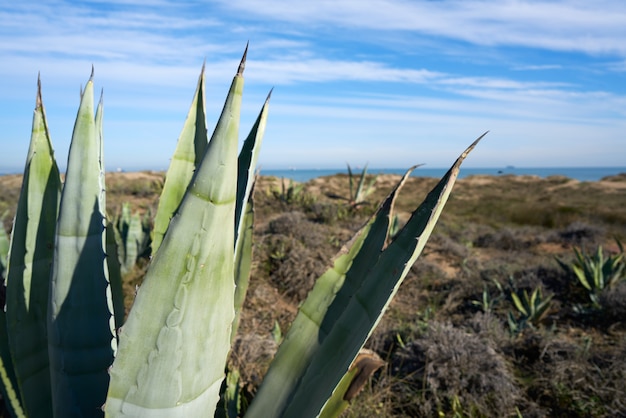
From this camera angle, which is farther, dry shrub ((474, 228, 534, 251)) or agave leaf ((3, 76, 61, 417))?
dry shrub ((474, 228, 534, 251))

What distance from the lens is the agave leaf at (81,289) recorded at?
1271 mm

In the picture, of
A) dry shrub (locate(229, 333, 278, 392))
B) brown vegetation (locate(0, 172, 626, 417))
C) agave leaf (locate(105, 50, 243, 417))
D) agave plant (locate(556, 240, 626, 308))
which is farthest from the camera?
agave plant (locate(556, 240, 626, 308))

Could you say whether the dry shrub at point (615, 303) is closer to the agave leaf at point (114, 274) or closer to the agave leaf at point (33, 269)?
the agave leaf at point (114, 274)

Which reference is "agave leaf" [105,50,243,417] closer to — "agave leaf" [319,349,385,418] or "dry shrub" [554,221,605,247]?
"agave leaf" [319,349,385,418]

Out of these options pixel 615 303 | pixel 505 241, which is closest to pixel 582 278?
pixel 615 303

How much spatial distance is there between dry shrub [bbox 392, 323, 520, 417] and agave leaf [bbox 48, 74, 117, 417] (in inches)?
→ 90.4

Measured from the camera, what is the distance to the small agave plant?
3.14 feet

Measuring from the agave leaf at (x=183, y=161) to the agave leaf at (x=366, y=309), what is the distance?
0.69 m

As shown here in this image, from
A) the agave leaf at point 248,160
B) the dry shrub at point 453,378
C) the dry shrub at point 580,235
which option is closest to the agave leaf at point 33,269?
the agave leaf at point 248,160

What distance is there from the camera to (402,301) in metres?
5.66

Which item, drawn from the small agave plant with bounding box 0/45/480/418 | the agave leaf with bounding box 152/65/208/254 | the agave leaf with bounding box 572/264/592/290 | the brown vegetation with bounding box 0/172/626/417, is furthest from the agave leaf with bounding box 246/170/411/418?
the agave leaf with bounding box 572/264/592/290

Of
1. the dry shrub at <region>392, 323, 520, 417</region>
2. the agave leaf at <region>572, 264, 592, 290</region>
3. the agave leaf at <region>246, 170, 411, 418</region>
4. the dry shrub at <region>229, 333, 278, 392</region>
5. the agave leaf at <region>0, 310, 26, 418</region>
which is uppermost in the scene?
the agave leaf at <region>246, 170, 411, 418</region>

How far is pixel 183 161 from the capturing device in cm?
160

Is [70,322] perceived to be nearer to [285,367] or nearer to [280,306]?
[285,367]
